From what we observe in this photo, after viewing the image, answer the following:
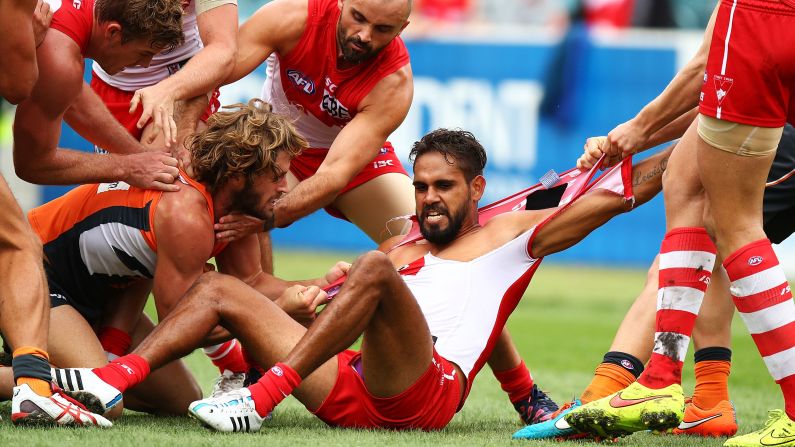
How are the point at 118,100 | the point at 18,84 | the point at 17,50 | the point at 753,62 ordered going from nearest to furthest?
the point at 753,62 → the point at 17,50 → the point at 18,84 → the point at 118,100

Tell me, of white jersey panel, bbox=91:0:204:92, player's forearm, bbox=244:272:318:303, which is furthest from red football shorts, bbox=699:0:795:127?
white jersey panel, bbox=91:0:204:92

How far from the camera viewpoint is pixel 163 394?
5.76m

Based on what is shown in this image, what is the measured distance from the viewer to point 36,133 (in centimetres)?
543

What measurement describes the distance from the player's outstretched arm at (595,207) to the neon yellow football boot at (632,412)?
1021mm

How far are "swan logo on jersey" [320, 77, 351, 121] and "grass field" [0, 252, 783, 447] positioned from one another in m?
1.67

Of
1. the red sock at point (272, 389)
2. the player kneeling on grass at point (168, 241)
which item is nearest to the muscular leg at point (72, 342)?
the player kneeling on grass at point (168, 241)

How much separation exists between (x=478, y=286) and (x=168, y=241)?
4.74 feet

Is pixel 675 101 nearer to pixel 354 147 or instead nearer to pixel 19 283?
pixel 354 147

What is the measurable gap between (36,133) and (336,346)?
5.90ft

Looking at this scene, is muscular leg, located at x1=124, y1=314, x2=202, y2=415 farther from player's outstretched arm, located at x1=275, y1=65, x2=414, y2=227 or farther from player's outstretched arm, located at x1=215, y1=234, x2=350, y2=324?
player's outstretched arm, located at x1=275, y1=65, x2=414, y2=227

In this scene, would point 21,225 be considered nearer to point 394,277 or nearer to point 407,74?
point 394,277

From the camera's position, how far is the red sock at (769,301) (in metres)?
4.59

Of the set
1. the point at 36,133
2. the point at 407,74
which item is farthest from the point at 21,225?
the point at 407,74

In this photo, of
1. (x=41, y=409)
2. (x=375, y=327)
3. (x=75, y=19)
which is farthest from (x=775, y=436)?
(x=75, y=19)
